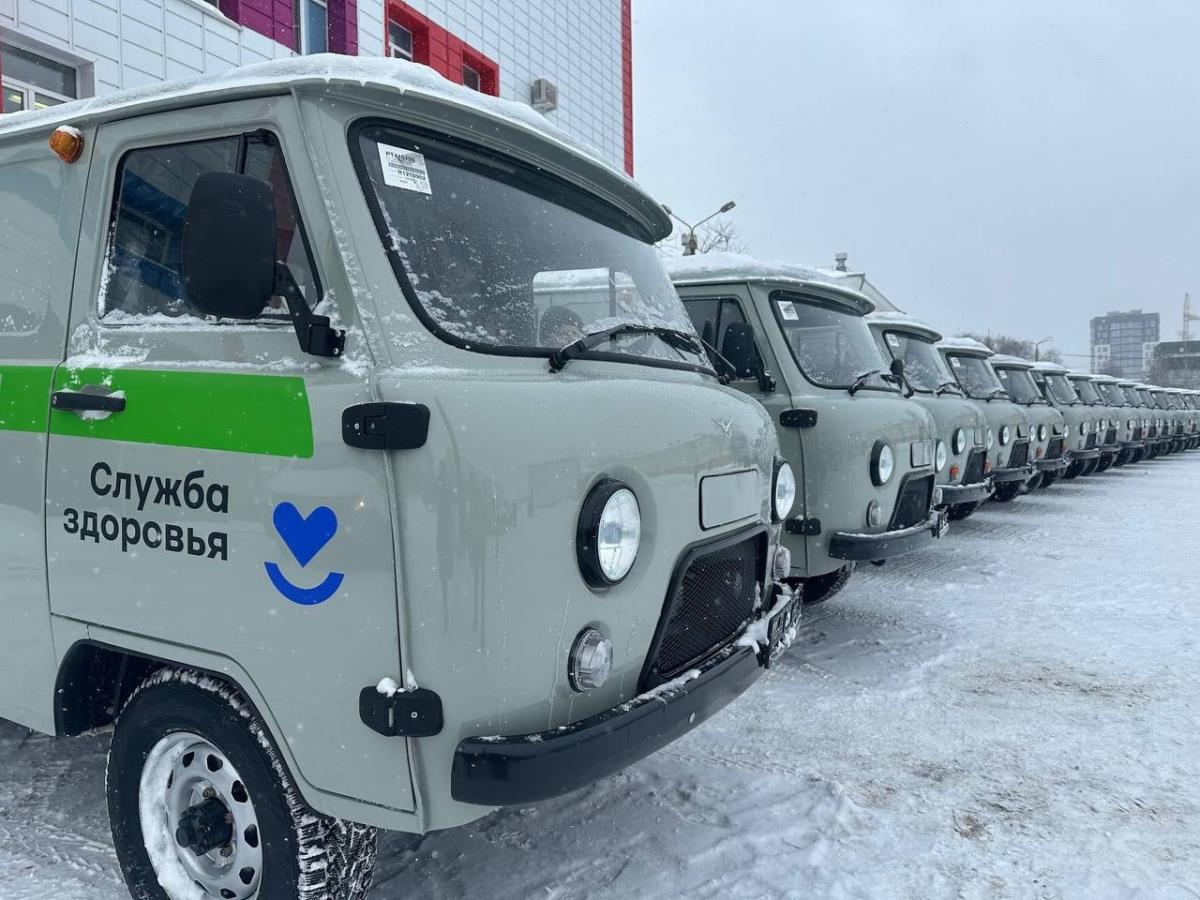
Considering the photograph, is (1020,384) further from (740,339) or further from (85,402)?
(85,402)

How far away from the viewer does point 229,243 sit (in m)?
2.04

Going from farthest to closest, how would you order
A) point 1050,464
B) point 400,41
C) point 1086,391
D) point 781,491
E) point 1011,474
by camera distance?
point 1086,391 < point 400,41 < point 1050,464 < point 1011,474 < point 781,491

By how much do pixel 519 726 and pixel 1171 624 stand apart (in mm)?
5471

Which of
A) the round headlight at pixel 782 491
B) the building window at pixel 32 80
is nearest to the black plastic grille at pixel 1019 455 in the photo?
the round headlight at pixel 782 491

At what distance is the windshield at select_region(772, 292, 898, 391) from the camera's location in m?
5.50

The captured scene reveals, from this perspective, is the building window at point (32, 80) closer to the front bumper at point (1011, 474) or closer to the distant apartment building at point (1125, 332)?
the front bumper at point (1011, 474)

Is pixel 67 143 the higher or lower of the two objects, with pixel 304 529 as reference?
higher

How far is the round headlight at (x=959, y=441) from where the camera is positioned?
8.12 m

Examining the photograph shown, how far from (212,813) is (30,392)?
4.37ft

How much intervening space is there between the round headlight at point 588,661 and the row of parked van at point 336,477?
10mm

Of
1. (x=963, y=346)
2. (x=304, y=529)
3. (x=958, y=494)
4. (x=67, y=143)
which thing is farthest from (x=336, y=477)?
(x=963, y=346)

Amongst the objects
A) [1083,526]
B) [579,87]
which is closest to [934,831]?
[1083,526]

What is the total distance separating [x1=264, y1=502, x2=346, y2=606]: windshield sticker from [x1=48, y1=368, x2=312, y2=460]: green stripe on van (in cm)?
14

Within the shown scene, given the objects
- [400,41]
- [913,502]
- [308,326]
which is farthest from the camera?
[400,41]
